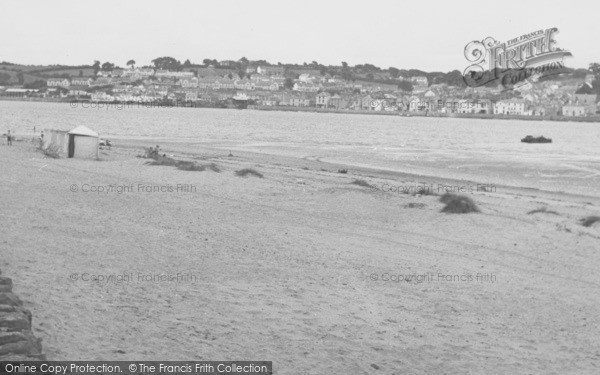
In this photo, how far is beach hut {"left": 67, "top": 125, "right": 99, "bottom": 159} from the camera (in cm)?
2395

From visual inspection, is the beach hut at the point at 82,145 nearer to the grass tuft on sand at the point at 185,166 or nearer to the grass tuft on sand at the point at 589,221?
the grass tuft on sand at the point at 185,166

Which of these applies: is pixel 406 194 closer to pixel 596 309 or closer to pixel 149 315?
pixel 596 309

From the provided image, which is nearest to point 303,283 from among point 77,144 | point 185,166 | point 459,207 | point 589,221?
point 459,207

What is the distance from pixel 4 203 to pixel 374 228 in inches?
236

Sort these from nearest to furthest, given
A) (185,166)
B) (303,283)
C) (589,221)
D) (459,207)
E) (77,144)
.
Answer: (303,283)
(589,221)
(459,207)
(185,166)
(77,144)

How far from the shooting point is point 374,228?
13016 mm

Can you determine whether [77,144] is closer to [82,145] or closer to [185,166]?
[82,145]

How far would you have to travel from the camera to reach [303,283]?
8.66 meters

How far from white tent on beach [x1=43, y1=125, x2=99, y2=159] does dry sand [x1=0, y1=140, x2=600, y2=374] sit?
840 cm

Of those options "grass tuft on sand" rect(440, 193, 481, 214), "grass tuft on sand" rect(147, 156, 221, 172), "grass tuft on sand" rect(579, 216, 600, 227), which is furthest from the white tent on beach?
"grass tuft on sand" rect(579, 216, 600, 227)

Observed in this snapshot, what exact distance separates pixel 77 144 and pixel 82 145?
6.3 inches

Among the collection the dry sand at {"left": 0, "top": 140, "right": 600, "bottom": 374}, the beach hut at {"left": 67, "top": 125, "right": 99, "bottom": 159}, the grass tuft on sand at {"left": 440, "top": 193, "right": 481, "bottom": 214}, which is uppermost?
the beach hut at {"left": 67, "top": 125, "right": 99, "bottom": 159}

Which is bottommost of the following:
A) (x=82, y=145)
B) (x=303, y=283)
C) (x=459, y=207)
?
(x=303, y=283)

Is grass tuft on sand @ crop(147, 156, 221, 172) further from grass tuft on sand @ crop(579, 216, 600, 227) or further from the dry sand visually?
grass tuft on sand @ crop(579, 216, 600, 227)
